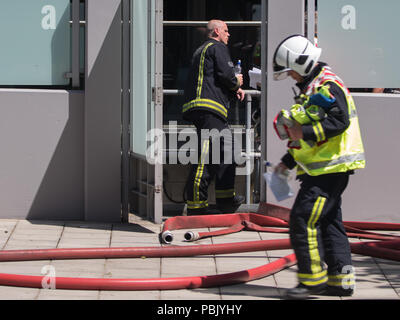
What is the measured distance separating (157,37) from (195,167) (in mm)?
1369

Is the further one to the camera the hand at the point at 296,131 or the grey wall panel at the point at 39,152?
the grey wall panel at the point at 39,152

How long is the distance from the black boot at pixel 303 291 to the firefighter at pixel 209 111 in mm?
2723

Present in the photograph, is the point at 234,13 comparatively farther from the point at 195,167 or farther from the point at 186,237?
the point at 186,237

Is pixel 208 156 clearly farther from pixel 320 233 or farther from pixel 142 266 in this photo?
pixel 320 233

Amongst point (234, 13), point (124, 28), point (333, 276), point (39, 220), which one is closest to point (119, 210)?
point (39, 220)

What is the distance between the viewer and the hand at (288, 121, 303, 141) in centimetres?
564

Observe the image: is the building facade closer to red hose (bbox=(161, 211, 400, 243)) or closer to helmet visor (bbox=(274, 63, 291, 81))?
red hose (bbox=(161, 211, 400, 243))

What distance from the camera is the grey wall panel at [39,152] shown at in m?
8.48

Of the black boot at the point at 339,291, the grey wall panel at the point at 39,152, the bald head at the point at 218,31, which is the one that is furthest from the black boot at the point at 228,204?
the black boot at the point at 339,291

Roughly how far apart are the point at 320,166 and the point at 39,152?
12.2 ft

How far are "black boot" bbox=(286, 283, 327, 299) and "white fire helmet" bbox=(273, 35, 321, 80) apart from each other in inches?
57.2

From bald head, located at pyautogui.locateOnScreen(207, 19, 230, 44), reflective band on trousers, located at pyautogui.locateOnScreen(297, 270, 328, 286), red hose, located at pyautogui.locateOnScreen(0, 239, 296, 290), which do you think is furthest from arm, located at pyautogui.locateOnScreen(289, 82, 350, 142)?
bald head, located at pyautogui.locateOnScreen(207, 19, 230, 44)

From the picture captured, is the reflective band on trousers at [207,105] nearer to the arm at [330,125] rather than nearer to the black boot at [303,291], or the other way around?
the arm at [330,125]

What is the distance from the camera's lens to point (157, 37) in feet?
25.8
